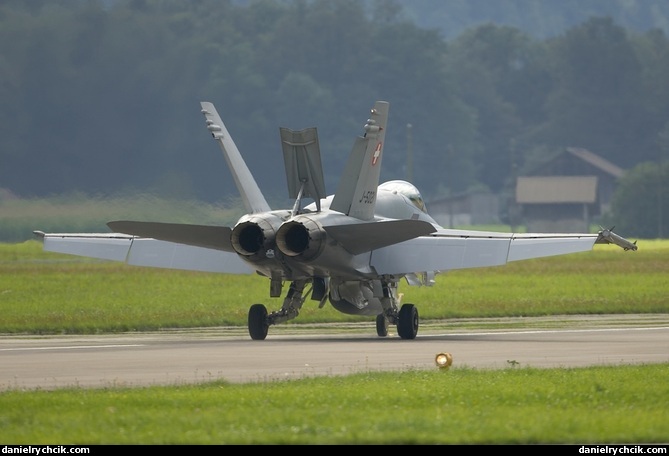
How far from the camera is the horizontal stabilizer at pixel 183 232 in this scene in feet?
82.3

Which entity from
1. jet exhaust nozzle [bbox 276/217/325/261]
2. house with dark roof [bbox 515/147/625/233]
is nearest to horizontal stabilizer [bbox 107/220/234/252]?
jet exhaust nozzle [bbox 276/217/325/261]

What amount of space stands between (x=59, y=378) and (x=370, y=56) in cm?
9820

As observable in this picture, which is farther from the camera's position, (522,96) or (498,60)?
(498,60)

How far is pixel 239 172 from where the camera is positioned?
93.7 feet

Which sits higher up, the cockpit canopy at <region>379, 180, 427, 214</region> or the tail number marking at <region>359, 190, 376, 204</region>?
the cockpit canopy at <region>379, 180, 427, 214</region>

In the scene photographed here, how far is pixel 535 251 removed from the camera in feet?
94.1

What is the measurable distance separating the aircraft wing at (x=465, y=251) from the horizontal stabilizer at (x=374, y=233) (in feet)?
5.38

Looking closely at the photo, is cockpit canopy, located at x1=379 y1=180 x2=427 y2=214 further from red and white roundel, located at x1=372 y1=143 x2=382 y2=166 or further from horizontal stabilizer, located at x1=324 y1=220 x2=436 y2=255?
horizontal stabilizer, located at x1=324 y1=220 x2=436 y2=255

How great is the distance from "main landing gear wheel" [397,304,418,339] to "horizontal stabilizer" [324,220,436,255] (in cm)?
167

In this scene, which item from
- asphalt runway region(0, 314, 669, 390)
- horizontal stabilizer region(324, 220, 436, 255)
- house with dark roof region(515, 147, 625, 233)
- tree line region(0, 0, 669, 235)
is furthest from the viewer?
house with dark roof region(515, 147, 625, 233)

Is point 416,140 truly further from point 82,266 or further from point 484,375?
point 484,375

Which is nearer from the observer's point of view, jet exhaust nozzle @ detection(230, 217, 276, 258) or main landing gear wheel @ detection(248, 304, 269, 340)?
jet exhaust nozzle @ detection(230, 217, 276, 258)

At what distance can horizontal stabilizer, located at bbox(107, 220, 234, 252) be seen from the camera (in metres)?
25.1

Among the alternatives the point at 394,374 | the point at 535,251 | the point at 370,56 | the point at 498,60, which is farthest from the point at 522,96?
the point at 394,374
